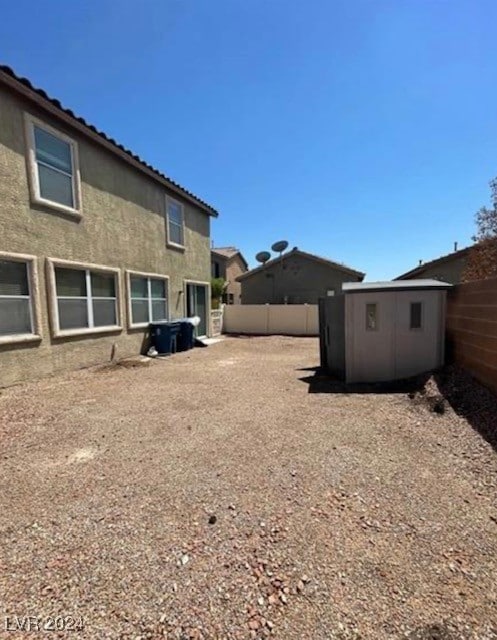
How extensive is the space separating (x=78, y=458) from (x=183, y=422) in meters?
1.53

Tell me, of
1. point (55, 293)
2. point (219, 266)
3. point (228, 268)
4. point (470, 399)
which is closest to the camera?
point (470, 399)

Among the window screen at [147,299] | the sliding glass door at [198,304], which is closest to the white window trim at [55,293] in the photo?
the window screen at [147,299]

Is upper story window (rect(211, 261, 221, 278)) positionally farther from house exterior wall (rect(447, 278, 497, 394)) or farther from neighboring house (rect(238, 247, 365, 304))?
house exterior wall (rect(447, 278, 497, 394))

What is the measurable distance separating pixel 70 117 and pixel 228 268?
25452 millimetres

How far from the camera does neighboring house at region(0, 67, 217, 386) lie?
23.0 feet

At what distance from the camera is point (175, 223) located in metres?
13.5

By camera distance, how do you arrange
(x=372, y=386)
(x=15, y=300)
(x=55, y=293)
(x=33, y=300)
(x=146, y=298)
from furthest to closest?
(x=146, y=298) < (x=55, y=293) < (x=33, y=300) < (x=15, y=300) < (x=372, y=386)

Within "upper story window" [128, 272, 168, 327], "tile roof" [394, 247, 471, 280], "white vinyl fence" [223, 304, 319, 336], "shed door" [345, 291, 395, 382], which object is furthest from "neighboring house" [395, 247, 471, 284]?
"upper story window" [128, 272, 168, 327]

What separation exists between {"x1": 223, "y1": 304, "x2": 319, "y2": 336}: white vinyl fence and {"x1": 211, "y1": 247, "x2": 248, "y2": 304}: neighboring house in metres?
12.1

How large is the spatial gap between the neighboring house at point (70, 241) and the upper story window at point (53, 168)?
0.02 meters

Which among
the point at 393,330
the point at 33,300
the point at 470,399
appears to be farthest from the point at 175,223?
the point at 470,399

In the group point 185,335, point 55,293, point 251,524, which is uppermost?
point 55,293

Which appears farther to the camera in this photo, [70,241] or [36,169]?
[70,241]

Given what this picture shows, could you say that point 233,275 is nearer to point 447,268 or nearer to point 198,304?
point 198,304
